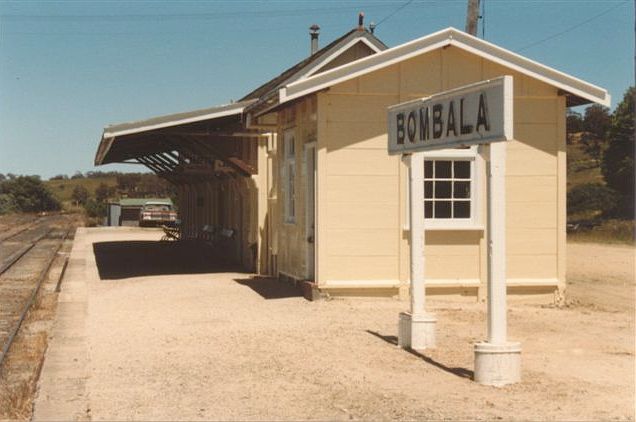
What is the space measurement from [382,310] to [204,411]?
5700 millimetres

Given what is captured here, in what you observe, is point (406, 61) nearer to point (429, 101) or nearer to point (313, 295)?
point (313, 295)

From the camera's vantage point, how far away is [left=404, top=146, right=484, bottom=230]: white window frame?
12961 mm

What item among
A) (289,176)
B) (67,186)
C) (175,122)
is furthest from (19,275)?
(67,186)

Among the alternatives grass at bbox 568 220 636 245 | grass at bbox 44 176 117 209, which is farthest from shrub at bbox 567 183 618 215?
grass at bbox 44 176 117 209

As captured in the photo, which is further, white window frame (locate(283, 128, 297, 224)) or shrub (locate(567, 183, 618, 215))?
shrub (locate(567, 183, 618, 215))

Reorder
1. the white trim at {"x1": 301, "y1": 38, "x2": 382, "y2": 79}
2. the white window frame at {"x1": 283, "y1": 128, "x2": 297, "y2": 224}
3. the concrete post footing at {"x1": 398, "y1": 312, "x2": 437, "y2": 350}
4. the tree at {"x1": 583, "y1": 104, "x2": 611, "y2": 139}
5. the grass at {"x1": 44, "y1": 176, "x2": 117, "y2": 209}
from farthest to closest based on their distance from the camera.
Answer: the grass at {"x1": 44, "y1": 176, "x2": 117, "y2": 209}
the tree at {"x1": 583, "y1": 104, "x2": 611, "y2": 139}
the white trim at {"x1": 301, "y1": 38, "x2": 382, "y2": 79}
the white window frame at {"x1": 283, "y1": 128, "x2": 297, "y2": 224}
the concrete post footing at {"x1": 398, "y1": 312, "x2": 437, "y2": 350}

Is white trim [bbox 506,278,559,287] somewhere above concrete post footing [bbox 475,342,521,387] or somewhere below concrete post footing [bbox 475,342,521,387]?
above

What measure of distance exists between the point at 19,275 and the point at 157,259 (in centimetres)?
363

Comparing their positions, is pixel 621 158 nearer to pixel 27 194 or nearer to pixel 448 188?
pixel 448 188

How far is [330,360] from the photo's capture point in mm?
8398

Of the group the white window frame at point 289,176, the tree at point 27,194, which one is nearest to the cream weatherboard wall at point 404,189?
the white window frame at point 289,176

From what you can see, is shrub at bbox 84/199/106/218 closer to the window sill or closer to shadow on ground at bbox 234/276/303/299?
shadow on ground at bbox 234/276/303/299

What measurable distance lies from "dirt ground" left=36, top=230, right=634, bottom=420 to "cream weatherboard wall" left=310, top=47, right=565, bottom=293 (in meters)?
0.50

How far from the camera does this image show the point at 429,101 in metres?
8.49
